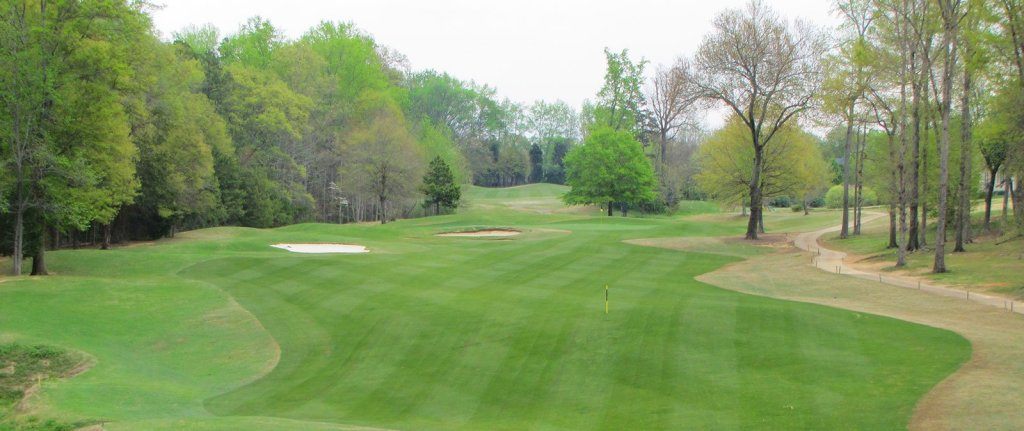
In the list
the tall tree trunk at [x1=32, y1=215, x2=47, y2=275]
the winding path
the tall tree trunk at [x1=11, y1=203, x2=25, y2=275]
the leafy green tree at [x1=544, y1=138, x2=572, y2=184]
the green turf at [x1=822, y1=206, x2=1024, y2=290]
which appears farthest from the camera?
the leafy green tree at [x1=544, y1=138, x2=572, y2=184]

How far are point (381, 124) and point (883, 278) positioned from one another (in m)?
50.7

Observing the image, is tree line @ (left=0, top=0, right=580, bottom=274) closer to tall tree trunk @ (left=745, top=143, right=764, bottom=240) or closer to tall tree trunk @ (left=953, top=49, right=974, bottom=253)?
tall tree trunk @ (left=745, top=143, right=764, bottom=240)

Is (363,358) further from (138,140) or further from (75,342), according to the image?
(138,140)

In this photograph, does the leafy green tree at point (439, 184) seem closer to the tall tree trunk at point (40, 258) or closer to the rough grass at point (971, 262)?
the rough grass at point (971, 262)

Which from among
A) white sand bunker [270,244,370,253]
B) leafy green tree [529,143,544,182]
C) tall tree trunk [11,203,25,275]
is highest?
leafy green tree [529,143,544,182]

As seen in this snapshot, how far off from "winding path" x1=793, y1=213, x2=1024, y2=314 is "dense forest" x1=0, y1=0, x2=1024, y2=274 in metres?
2.38

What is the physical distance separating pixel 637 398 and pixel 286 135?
6576cm

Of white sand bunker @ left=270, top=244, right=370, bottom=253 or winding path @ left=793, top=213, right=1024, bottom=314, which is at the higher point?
white sand bunker @ left=270, top=244, right=370, bottom=253

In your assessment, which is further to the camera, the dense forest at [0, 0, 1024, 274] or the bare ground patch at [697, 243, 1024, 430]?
the dense forest at [0, 0, 1024, 274]

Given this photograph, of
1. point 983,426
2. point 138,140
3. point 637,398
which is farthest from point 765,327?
point 138,140

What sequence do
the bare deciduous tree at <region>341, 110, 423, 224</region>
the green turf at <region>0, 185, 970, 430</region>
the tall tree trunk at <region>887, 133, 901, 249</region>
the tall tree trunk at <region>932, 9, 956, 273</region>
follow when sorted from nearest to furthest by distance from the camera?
1. the green turf at <region>0, 185, 970, 430</region>
2. the tall tree trunk at <region>932, 9, 956, 273</region>
3. the tall tree trunk at <region>887, 133, 901, 249</region>
4. the bare deciduous tree at <region>341, 110, 423, 224</region>

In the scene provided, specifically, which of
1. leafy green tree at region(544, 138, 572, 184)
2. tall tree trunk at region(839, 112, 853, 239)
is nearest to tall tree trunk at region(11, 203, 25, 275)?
tall tree trunk at region(839, 112, 853, 239)

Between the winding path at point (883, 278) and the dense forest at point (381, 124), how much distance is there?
2.38 meters

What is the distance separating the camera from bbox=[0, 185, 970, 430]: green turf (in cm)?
1294
